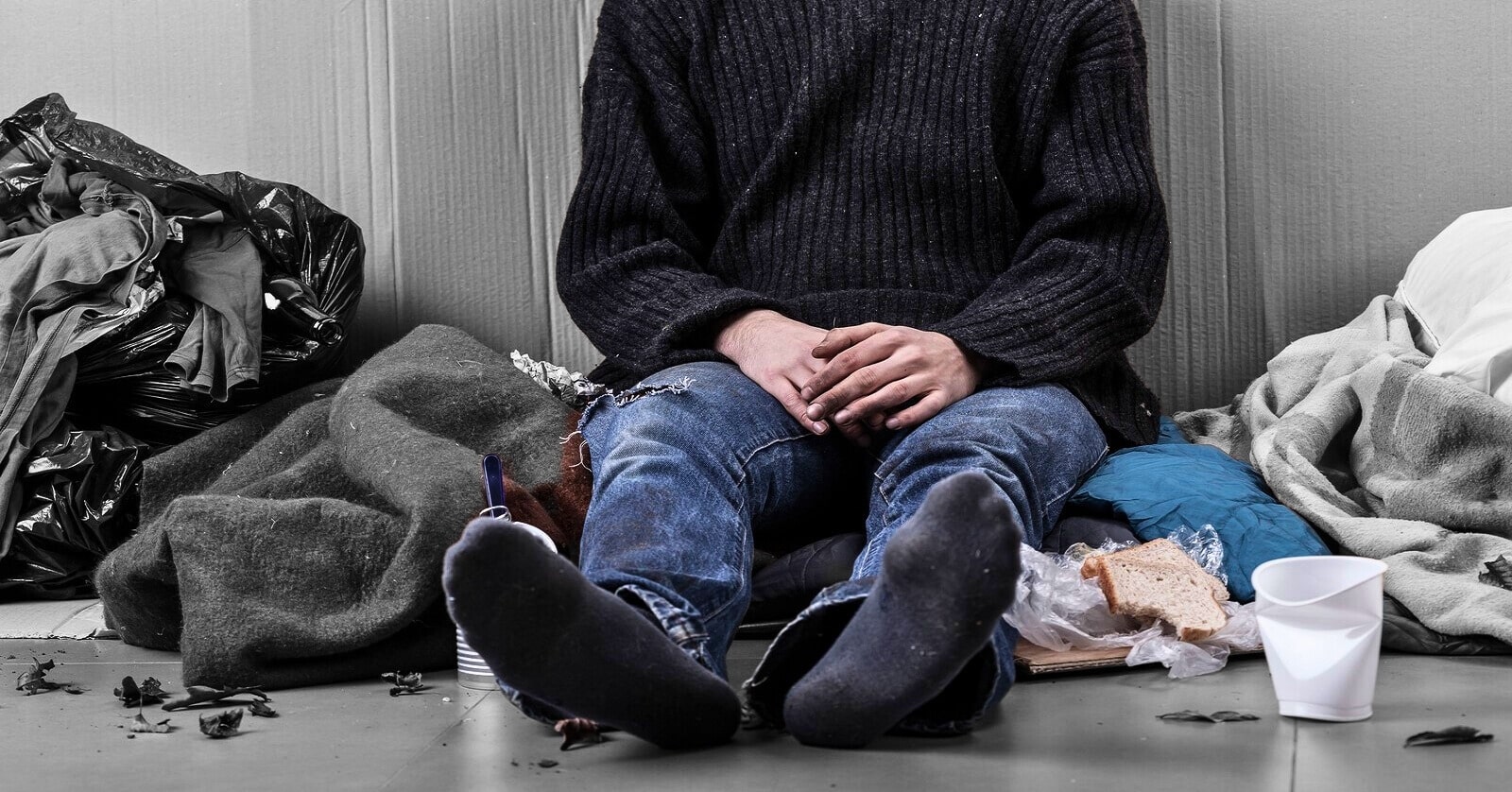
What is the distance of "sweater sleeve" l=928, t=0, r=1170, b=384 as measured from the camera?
4.92ft

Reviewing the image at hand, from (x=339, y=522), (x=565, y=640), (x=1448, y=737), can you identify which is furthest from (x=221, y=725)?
(x=1448, y=737)

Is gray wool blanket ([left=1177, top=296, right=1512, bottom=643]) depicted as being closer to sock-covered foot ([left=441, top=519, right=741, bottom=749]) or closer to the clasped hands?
the clasped hands

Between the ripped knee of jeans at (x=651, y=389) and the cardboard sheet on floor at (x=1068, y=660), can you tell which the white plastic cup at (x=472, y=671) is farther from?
the cardboard sheet on floor at (x=1068, y=660)

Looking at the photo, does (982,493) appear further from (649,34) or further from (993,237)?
(649,34)

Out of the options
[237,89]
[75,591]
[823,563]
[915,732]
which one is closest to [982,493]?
[915,732]

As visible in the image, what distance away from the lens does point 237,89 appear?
224cm

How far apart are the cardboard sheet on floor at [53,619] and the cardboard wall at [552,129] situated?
2.06 feet

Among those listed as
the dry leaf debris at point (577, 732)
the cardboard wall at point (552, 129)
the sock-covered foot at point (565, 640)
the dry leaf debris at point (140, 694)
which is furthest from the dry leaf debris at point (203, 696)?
the cardboard wall at point (552, 129)

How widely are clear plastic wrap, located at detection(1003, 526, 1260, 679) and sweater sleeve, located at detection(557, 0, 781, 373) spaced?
17.6 inches

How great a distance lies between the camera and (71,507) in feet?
5.86

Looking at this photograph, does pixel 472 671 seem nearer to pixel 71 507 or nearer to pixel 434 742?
pixel 434 742

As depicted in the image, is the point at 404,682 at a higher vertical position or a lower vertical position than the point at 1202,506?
lower

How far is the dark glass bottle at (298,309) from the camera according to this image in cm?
189

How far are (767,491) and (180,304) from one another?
93 centimetres
